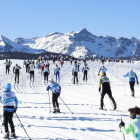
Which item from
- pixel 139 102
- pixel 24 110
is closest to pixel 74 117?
pixel 24 110

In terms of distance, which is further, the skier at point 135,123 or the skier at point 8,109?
the skier at point 8,109

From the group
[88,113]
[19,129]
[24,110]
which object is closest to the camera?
[19,129]

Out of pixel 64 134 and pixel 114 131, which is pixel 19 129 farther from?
pixel 114 131

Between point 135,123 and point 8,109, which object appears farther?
point 8,109

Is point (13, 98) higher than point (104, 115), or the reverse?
point (13, 98)

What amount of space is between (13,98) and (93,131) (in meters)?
2.81

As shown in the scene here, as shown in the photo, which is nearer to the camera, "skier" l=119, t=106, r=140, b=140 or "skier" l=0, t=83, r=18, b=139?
"skier" l=119, t=106, r=140, b=140

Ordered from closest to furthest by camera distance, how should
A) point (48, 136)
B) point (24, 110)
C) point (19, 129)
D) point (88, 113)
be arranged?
point (48, 136)
point (19, 129)
point (88, 113)
point (24, 110)

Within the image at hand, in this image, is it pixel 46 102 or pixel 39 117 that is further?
pixel 46 102

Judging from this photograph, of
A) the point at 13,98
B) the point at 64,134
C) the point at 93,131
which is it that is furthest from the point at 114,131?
the point at 13,98

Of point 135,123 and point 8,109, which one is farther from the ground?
point 135,123

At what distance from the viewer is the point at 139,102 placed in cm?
1152

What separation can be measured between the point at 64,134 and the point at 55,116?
7.36 ft

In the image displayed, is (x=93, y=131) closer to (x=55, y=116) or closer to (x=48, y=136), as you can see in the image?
(x=48, y=136)
